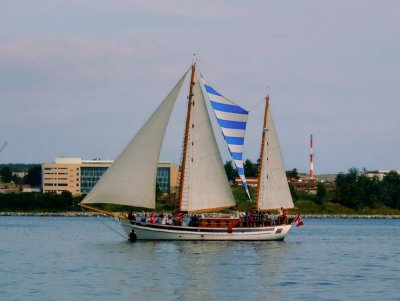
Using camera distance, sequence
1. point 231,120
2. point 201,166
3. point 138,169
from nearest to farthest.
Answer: point 138,169
point 201,166
point 231,120

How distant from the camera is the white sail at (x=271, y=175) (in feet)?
287

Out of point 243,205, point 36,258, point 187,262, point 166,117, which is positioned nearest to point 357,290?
point 187,262

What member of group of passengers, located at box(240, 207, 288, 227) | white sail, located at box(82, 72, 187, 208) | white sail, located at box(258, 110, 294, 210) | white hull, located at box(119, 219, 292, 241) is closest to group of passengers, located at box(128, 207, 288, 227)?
group of passengers, located at box(240, 207, 288, 227)

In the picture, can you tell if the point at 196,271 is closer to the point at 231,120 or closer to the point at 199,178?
the point at 199,178

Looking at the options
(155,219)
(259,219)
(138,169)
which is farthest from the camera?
(259,219)

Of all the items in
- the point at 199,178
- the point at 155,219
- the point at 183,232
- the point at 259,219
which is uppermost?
the point at 199,178

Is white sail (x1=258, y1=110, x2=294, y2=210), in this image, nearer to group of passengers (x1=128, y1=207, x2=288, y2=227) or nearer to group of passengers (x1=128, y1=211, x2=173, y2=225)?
group of passengers (x1=128, y1=207, x2=288, y2=227)

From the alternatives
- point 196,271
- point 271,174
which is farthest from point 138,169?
point 196,271

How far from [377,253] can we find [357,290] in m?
28.2

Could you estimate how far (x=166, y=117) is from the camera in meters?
79.2

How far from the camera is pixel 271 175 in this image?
288ft

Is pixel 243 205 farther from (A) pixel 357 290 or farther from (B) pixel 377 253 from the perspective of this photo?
(A) pixel 357 290

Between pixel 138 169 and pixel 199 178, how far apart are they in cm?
563

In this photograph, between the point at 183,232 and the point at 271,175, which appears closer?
the point at 183,232
